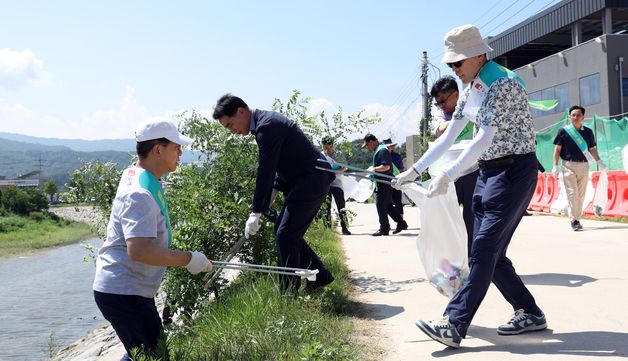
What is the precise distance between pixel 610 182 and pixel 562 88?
24.1m

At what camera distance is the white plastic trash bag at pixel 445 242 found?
4734 mm

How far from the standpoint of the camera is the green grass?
3.67m

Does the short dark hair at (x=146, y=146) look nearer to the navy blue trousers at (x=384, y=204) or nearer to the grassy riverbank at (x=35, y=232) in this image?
the navy blue trousers at (x=384, y=204)

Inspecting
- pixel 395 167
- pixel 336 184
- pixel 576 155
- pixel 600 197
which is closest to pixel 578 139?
pixel 576 155

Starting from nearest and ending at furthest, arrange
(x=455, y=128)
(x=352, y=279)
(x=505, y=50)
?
(x=455, y=128)
(x=352, y=279)
(x=505, y=50)

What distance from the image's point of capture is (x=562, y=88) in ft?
117

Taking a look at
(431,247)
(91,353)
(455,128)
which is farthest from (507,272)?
(91,353)

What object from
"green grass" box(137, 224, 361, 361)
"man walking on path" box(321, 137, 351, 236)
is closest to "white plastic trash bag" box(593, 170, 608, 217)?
"man walking on path" box(321, 137, 351, 236)

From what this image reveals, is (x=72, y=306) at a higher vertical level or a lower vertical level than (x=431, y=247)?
Result: lower

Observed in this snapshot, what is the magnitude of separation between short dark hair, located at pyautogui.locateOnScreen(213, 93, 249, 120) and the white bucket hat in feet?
5.68

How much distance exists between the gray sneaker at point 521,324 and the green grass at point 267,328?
1.02 metres

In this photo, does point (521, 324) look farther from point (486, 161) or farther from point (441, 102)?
point (441, 102)

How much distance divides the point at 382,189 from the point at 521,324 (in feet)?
24.8

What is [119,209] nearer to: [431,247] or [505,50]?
[431,247]
